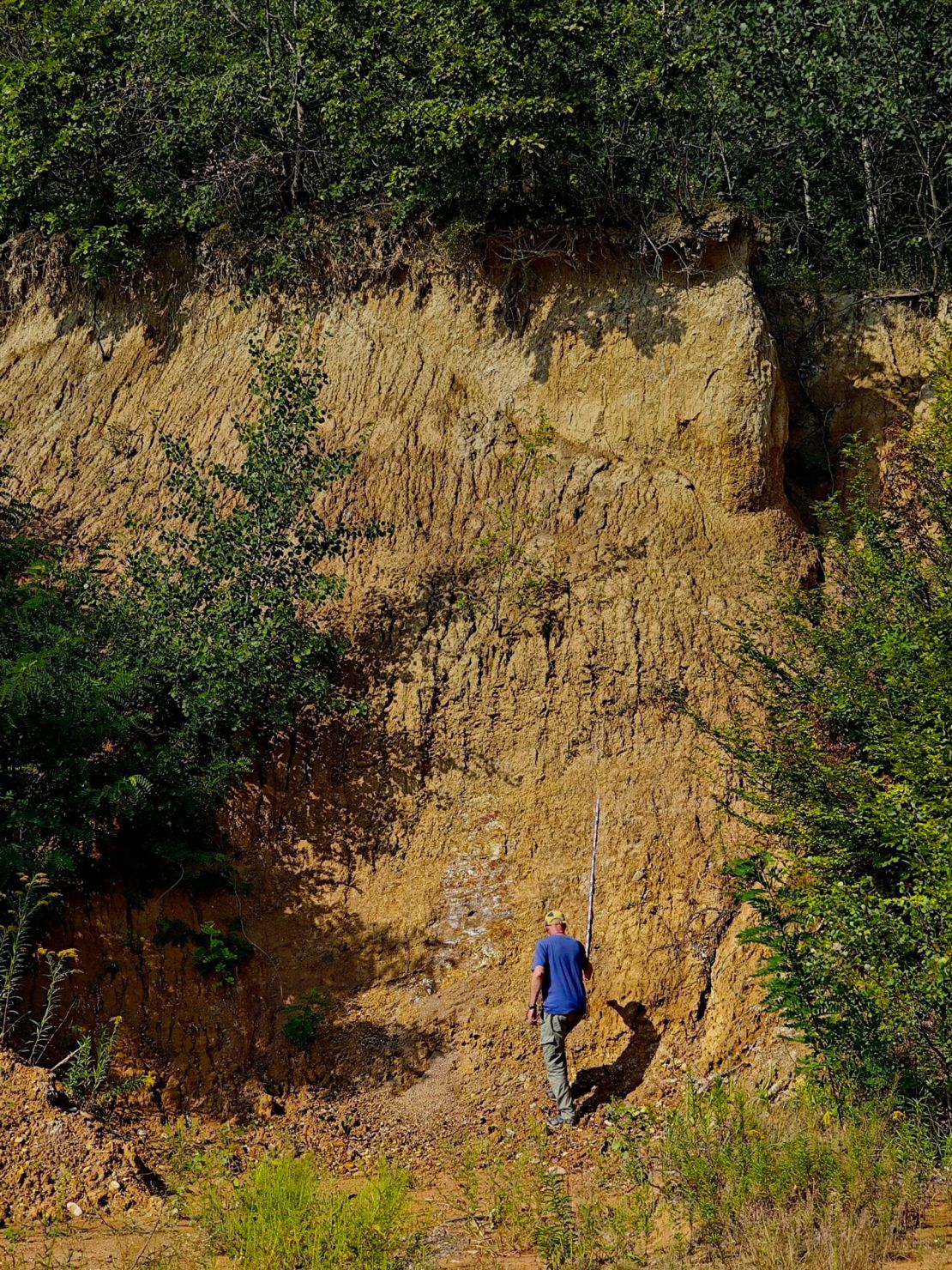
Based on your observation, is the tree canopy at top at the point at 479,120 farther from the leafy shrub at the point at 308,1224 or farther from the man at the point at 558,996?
the leafy shrub at the point at 308,1224

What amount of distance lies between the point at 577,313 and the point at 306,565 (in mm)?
4739

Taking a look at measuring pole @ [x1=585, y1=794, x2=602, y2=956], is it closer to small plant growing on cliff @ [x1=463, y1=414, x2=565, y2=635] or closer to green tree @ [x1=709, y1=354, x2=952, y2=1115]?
green tree @ [x1=709, y1=354, x2=952, y2=1115]

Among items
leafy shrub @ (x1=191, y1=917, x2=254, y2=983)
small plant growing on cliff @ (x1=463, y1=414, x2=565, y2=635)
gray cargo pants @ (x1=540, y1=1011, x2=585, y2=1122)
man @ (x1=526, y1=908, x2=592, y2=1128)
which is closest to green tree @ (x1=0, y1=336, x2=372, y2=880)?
leafy shrub @ (x1=191, y1=917, x2=254, y2=983)

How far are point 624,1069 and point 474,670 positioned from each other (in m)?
4.10

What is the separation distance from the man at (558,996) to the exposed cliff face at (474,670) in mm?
465

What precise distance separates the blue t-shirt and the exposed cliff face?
0.65m

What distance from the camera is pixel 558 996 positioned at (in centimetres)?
799

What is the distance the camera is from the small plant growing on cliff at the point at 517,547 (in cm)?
1130

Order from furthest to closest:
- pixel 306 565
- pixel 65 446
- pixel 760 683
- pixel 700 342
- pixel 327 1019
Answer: pixel 65 446 < pixel 700 342 < pixel 306 565 < pixel 760 683 < pixel 327 1019

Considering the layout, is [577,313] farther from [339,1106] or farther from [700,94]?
[339,1106]

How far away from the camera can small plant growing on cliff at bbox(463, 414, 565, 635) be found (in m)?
11.3

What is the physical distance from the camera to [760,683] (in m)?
10.3

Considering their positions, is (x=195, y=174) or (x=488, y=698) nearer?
(x=488, y=698)

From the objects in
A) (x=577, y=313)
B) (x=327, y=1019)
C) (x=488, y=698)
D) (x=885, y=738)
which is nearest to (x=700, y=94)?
(x=577, y=313)
